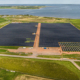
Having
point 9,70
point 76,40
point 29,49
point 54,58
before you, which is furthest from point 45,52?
point 76,40

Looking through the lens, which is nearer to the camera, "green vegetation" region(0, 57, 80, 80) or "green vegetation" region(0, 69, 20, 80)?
"green vegetation" region(0, 69, 20, 80)

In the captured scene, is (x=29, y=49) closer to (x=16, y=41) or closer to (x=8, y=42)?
(x=16, y=41)

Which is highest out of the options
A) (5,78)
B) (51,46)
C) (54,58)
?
(51,46)

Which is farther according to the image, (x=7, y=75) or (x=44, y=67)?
(x=44, y=67)

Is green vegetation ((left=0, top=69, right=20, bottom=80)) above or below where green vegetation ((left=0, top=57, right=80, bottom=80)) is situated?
below

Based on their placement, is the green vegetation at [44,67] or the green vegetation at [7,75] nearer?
the green vegetation at [7,75]

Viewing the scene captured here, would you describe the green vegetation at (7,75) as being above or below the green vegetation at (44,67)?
below

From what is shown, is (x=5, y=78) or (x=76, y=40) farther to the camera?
(x=76, y=40)

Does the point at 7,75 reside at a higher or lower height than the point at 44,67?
lower
